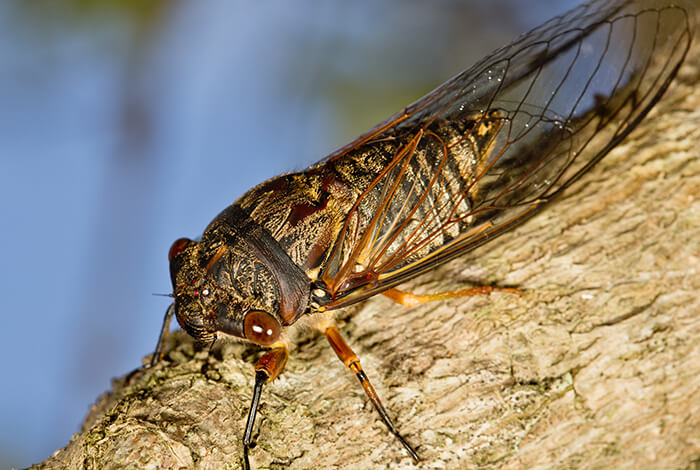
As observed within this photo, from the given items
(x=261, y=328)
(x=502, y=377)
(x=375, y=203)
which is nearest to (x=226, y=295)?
(x=261, y=328)

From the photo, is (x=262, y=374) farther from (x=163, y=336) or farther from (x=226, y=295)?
(x=163, y=336)

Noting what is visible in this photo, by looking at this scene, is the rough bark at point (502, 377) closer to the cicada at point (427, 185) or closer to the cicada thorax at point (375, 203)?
the cicada at point (427, 185)

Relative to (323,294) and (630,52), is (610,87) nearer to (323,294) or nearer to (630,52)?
(630,52)

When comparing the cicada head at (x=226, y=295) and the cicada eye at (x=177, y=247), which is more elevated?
the cicada eye at (x=177, y=247)

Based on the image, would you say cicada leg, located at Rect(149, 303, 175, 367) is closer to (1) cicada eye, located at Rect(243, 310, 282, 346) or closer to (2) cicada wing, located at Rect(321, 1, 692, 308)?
(1) cicada eye, located at Rect(243, 310, 282, 346)

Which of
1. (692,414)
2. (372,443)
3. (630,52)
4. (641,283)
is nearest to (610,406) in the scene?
(692,414)

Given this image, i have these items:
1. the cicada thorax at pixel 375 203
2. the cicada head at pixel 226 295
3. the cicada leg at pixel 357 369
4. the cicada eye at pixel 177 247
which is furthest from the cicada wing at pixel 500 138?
the cicada eye at pixel 177 247

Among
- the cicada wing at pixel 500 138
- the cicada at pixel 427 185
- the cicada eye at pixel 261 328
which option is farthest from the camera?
the cicada wing at pixel 500 138

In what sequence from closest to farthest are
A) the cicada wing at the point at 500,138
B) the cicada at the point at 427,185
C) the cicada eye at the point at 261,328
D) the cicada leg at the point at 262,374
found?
the cicada leg at the point at 262,374
the cicada eye at the point at 261,328
the cicada at the point at 427,185
the cicada wing at the point at 500,138

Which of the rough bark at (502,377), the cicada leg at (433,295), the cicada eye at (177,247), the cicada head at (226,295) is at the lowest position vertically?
the rough bark at (502,377)
